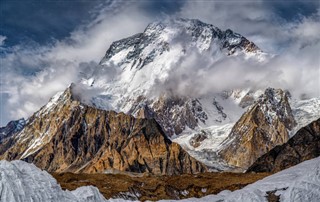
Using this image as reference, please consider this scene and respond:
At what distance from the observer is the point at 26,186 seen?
58.3 meters

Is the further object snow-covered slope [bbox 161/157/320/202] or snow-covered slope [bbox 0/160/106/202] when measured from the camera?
snow-covered slope [bbox 161/157/320/202]

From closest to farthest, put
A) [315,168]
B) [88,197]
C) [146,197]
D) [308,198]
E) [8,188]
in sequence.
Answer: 1. [8,188]
2. [88,197]
3. [308,198]
4. [315,168]
5. [146,197]

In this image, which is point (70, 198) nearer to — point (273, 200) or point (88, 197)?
point (88, 197)

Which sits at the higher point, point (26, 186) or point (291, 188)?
point (291, 188)

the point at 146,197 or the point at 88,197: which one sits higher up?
the point at 146,197

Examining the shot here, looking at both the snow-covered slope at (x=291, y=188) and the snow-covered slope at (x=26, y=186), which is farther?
the snow-covered slope at (x=291, y=188)

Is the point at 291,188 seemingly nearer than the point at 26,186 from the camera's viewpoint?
No

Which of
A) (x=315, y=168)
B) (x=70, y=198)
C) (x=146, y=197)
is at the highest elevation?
(x=146, y=197)

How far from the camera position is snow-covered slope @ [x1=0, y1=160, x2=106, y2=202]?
186 feet

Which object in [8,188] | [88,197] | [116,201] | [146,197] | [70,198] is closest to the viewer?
[8,188]

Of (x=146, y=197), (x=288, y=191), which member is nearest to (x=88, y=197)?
(x=288, y=191)

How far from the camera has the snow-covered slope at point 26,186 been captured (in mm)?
56562

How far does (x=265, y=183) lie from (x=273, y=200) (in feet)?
34.3

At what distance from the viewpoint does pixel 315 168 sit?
8450 centimetres
